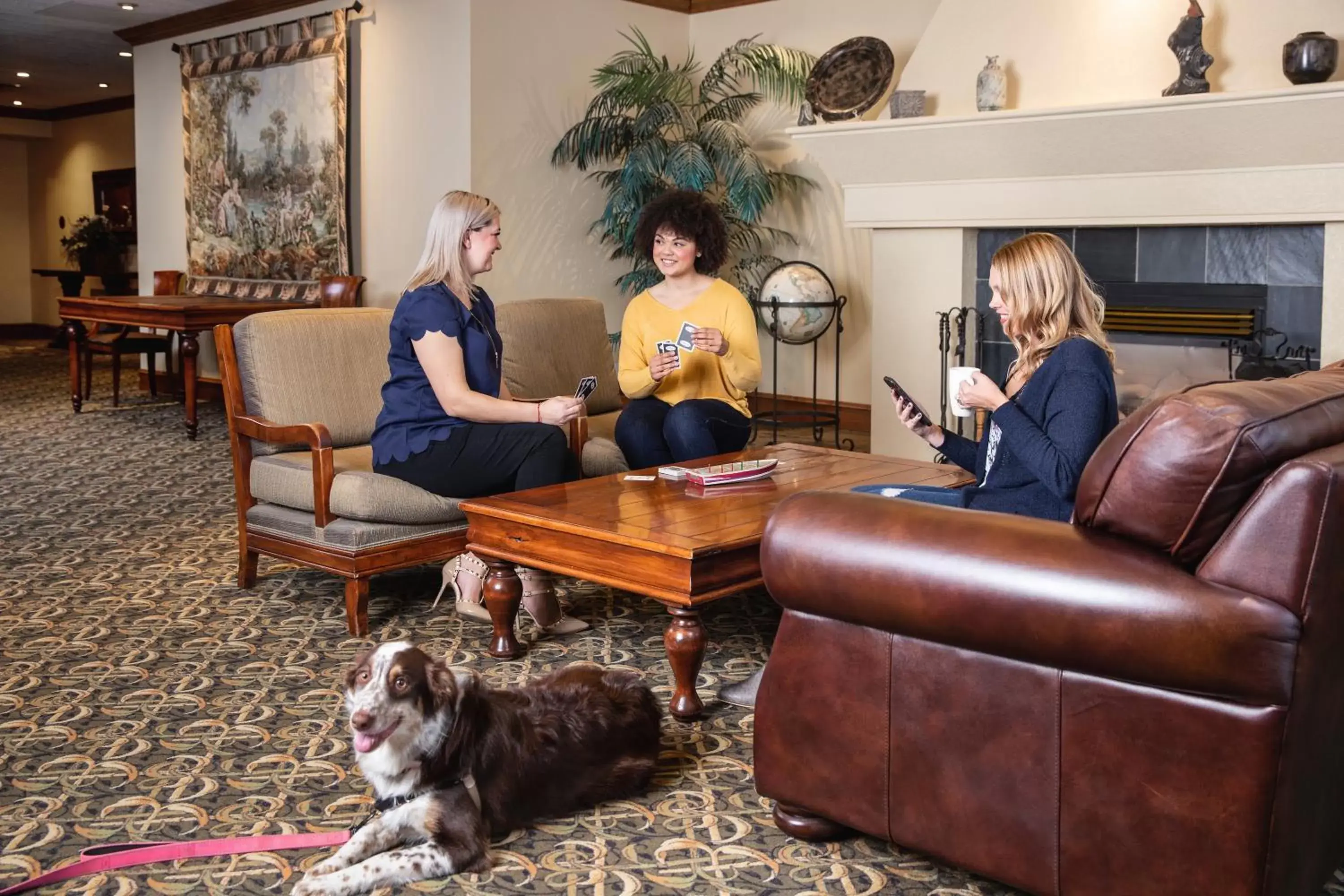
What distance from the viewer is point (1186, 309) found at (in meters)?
6.09

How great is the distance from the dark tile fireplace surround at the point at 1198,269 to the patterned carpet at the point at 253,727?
3221 millimetres

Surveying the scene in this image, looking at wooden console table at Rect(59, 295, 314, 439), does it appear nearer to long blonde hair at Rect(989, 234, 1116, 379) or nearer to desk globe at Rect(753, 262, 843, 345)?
desk globe at Rect(753, 262, 843, 345)

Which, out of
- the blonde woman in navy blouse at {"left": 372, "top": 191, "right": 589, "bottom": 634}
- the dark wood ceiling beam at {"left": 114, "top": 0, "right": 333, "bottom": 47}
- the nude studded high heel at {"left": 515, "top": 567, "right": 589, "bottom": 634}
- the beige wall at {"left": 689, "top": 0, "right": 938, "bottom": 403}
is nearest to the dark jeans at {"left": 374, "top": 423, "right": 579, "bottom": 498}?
the blonde woman in navy blouse at {"left": 372, "top": 191, "right": 589, "bottom": 634}

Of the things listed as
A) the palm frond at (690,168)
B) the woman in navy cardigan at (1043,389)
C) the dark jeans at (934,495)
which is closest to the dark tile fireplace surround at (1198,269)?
the palm frond at (690,168)

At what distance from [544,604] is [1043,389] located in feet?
5.49

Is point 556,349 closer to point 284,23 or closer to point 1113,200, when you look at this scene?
point 1113,200

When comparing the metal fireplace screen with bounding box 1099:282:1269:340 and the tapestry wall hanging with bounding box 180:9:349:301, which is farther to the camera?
the tapestry wall hanging with bounding box 180:9:349:301

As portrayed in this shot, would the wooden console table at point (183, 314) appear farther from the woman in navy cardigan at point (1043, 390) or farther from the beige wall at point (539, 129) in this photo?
the woman in navy cardigan at point (1043, 390)

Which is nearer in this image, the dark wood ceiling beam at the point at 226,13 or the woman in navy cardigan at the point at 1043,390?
the woman in navy cardigan at the point at 1043,390

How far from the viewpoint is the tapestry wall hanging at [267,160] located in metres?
8.34

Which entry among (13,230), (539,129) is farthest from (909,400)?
(13,230)

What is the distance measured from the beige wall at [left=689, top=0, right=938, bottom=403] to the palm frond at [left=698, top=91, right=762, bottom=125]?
0.67 ft

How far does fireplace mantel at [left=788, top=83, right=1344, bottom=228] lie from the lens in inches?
Result: 212

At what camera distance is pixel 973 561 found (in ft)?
6.19
